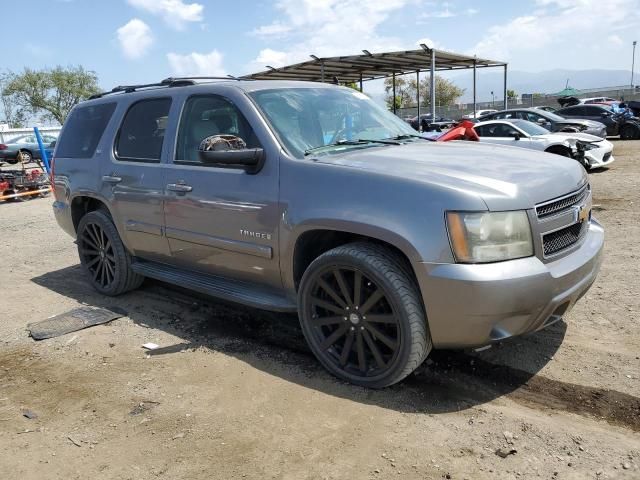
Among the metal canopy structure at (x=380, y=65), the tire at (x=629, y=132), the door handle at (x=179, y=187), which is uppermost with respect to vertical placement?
the metal canopy structure at (x=380, y=65)

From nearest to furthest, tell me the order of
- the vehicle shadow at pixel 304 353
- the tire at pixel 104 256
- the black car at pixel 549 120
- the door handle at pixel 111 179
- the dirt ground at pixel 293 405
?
the dirt ground at pixel 293 405
the vehicle shadow at pixel 304 353
the door handle at pixel 111 179
the tire at pixel 104 256
the black car at pixel 549 120

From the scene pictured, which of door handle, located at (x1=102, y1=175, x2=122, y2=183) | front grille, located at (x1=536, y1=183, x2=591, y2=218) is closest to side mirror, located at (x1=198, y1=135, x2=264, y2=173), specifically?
door handle, located at (x1=102, y1=175, x2=122, y2=183)

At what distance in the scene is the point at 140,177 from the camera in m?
4.42

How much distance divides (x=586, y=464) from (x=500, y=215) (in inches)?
48.1

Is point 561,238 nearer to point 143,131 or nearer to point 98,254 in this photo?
point 143,131

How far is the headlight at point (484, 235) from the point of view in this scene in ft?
8.96

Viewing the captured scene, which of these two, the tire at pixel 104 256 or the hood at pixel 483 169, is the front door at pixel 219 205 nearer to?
the hood at pixel 483 169

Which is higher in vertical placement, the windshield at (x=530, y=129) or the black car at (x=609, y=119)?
the windshield at (x=530, y=129)

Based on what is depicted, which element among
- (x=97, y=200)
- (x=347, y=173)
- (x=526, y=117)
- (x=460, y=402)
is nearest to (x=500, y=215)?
(x=347, y=173)

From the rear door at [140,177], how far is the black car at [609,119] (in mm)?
20190

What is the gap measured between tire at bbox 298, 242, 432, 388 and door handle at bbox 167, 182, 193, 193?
1.23m

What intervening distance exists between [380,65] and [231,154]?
73.0 feet

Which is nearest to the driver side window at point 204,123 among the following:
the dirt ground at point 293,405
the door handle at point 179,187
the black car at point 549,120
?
the door handle at point 179,187

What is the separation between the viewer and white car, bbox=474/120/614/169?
1155 centimetres
